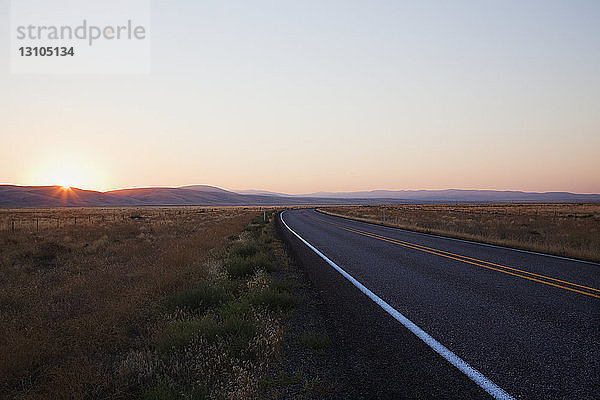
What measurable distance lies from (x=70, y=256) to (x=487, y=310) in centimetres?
1489

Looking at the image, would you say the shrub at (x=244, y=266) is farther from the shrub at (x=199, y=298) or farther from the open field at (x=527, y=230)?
the open field at (x=527, y=230)

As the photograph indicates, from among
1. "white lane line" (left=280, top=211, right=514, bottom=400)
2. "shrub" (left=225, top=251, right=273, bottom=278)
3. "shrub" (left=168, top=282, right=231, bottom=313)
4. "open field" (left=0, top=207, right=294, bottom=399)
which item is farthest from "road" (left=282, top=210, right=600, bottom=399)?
"shrub" (left=168, top=282, right=231, bottom=313)

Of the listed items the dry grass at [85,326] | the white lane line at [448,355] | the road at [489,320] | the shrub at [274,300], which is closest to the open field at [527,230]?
the road at [489,320]

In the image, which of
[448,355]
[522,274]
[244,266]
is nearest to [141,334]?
[244,266]

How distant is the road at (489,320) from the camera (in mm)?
3229

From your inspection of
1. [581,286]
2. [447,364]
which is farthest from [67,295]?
[581,286]

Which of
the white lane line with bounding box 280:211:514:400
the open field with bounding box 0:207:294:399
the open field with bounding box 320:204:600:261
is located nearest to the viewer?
the white lane line with bounding box 280:211:514:400

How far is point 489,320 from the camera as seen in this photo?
485 centimetres

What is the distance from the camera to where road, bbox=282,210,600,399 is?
10.6ft

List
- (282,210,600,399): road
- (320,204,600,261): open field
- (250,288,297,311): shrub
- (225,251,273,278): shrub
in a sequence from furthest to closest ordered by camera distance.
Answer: (320,204,600,261): open field → (225,251,273,278): shrub → (250,288,297,311): shrub → (282,210,600,399): road

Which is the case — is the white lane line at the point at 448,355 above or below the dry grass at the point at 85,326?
above

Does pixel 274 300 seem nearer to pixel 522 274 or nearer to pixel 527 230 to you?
pixel 522 274

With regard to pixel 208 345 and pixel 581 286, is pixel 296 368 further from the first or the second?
pixel 581 286

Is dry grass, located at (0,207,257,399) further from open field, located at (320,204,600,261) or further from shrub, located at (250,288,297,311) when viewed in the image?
open field, located at (320,204,600,261)
